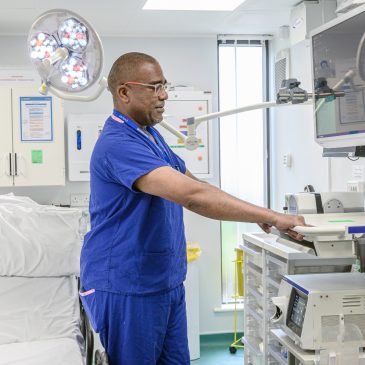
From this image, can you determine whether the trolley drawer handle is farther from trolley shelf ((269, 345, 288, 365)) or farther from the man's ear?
the man's ear

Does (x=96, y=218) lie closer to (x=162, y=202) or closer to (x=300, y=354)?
→ (x=162, y=202)

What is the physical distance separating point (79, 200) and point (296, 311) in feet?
8.67

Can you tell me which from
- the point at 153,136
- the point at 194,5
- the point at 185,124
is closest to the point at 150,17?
the point at 194,5

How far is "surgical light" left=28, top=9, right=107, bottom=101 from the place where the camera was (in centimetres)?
219

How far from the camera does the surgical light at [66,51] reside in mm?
2186

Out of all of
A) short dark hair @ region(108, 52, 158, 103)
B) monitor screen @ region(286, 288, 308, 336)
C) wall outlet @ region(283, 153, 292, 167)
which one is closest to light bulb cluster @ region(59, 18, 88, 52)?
short dark hair @ region(108, 52, 158, 103)

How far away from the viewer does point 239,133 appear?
4578mm

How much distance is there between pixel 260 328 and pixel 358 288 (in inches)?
61.5

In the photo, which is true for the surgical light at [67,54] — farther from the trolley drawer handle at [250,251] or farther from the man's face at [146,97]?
the trolley drawer handle at [250,251]

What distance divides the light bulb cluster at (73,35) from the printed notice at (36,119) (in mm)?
1801

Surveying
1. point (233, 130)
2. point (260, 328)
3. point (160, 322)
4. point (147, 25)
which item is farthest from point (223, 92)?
point (160, 322)

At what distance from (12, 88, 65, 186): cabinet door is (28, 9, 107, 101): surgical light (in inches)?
68.5

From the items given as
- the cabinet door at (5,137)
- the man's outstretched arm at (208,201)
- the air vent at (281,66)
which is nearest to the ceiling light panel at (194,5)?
the air vent at (281,66)

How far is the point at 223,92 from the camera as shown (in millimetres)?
4539
